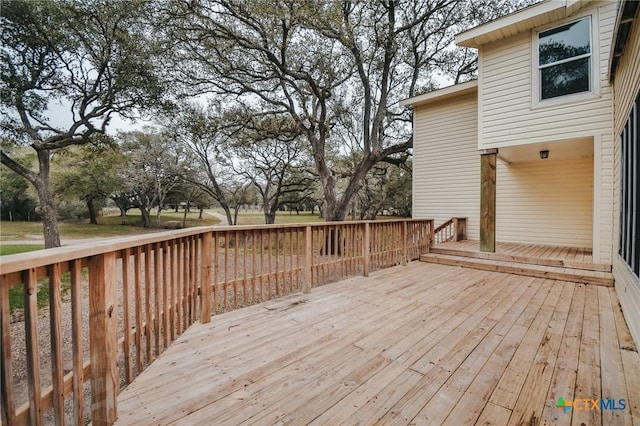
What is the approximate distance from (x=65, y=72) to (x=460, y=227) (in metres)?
14.0

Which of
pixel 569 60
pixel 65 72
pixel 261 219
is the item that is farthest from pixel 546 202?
pixel 261 219

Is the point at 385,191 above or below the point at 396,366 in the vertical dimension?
above

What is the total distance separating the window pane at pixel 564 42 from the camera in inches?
208

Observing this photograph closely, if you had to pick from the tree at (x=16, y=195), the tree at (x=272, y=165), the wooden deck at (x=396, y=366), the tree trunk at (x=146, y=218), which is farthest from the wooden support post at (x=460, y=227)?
the tree trunk at (x=146, y=218)

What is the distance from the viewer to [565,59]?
5465mm

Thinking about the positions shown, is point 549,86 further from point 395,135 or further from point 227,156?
point 227,156

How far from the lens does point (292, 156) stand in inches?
663

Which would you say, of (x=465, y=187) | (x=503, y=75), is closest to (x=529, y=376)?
(x=503, y=75)

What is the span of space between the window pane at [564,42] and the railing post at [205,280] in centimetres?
718

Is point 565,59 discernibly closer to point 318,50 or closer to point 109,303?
point 318,50

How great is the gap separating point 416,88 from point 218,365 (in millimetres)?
12663

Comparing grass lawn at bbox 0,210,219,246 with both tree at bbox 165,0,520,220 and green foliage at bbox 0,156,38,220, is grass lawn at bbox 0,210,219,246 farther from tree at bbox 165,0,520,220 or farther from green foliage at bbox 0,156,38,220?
tree at bbox 165,0,520,220

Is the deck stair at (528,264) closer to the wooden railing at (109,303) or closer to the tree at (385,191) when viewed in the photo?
the wooden railing at (109,303)

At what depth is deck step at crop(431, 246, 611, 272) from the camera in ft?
16.2
